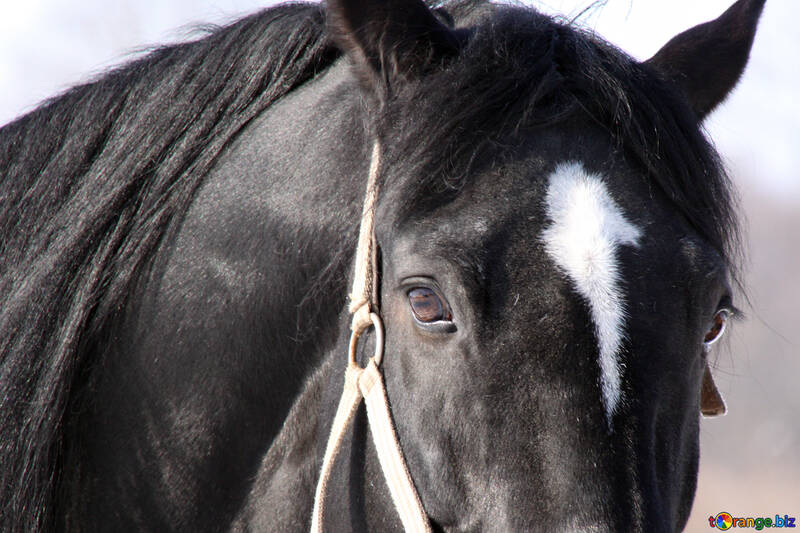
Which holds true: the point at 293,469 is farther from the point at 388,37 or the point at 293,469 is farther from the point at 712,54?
the point at 712,54

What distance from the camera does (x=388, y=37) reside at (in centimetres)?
184

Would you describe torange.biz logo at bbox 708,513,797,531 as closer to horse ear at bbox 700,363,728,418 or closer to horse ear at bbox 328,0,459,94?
horse ear at bbox 700,363,728,418

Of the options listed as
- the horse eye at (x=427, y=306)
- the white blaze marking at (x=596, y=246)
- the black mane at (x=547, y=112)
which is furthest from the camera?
the black mane at (x=547, y=112)

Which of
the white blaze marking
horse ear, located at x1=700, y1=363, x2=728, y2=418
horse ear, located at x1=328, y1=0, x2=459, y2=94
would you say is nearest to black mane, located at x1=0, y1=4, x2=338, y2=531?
horse ear, located at x1=328, y1=0, x2=459, y2=94

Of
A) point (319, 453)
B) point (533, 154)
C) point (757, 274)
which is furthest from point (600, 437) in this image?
point (757, 274)

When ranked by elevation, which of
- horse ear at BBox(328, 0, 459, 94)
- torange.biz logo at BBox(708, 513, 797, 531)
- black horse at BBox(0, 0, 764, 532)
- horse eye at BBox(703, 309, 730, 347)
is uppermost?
horse ear at BBox(328, 0, 459, 94)

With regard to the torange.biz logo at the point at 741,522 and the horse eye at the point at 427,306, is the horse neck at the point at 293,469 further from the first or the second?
the torange.biz logo at the point at 741,522

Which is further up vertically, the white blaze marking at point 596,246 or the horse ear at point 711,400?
the white blaze marking at point 596,246

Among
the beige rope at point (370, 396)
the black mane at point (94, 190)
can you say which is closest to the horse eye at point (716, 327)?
the beige rope at point (370, 396)

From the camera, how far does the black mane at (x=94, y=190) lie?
1989mm

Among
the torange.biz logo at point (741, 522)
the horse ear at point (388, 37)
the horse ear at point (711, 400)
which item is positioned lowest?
the torange.biz logo at point (741, 522)

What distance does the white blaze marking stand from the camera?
151 centimetres

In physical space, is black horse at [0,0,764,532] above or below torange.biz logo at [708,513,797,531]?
above

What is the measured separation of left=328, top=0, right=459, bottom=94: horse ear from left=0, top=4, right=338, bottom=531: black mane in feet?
1.10
